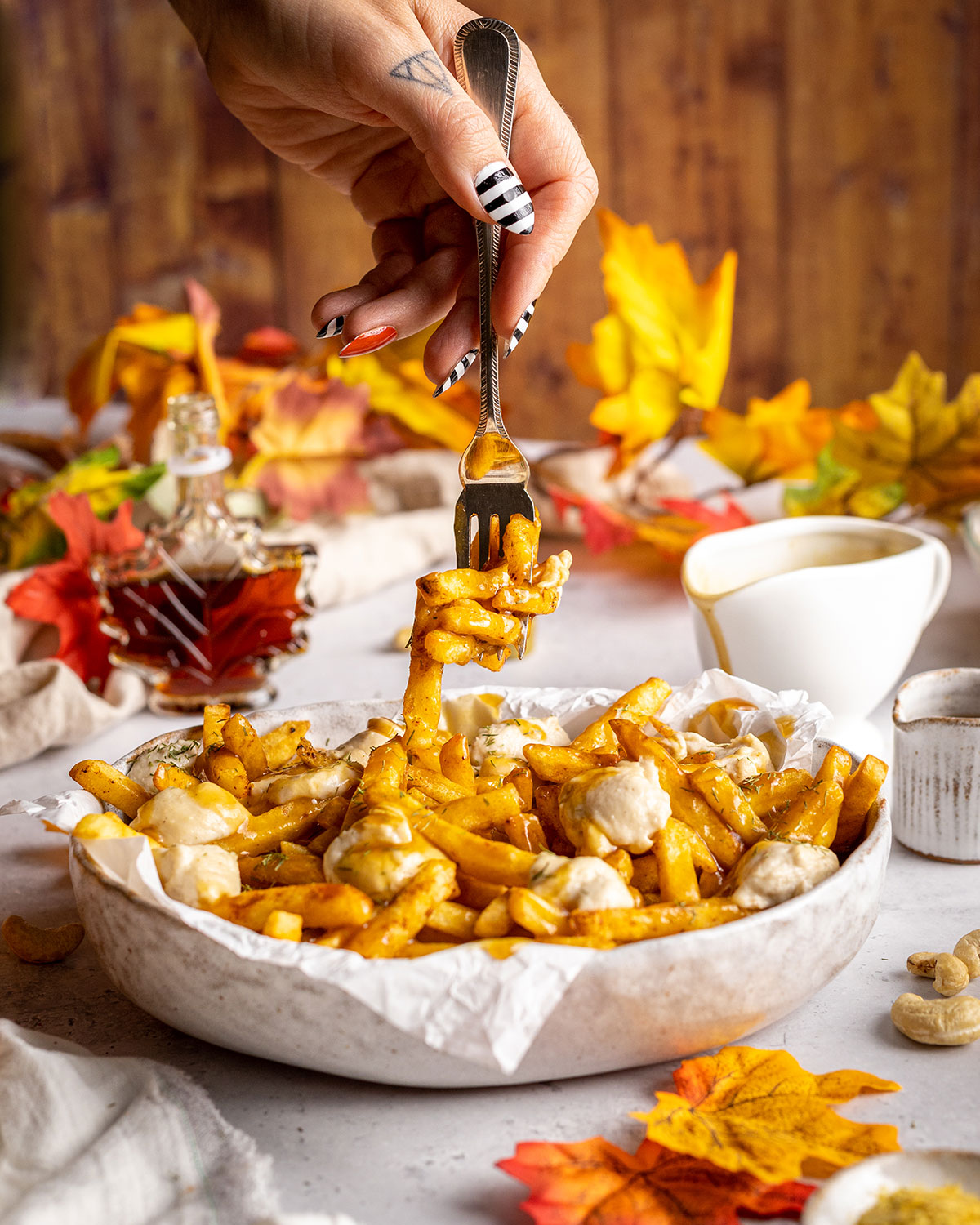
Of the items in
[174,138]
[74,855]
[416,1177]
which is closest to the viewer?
[416,1177]

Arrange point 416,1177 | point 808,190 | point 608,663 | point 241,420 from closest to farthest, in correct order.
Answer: point 416,1177 → point 608,663 → point 241,420 → point 808,190

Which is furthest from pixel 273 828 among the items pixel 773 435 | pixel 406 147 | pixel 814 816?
pixel 773 435

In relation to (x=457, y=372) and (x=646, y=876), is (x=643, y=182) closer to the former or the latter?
(x=457, y=372)

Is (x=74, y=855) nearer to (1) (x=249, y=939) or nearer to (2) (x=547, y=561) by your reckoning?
(1) (x=249, y=939)

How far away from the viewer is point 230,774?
918mm

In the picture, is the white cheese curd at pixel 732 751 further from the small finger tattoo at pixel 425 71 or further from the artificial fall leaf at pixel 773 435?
the artificial fall leaf at pixel 773 435

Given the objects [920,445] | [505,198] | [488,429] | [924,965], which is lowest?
[924,965]

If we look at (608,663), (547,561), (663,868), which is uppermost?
(547,561)

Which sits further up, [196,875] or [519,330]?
[519,330]

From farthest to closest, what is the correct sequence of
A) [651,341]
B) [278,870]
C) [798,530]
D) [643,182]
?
[643,182] < [651,341] < [798,530] < [278,870]

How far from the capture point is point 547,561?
1.03 meters

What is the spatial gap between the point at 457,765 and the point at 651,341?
861 millimetres

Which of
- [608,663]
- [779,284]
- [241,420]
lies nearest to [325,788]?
[608,663]

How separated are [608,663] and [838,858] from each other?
0.68 m
